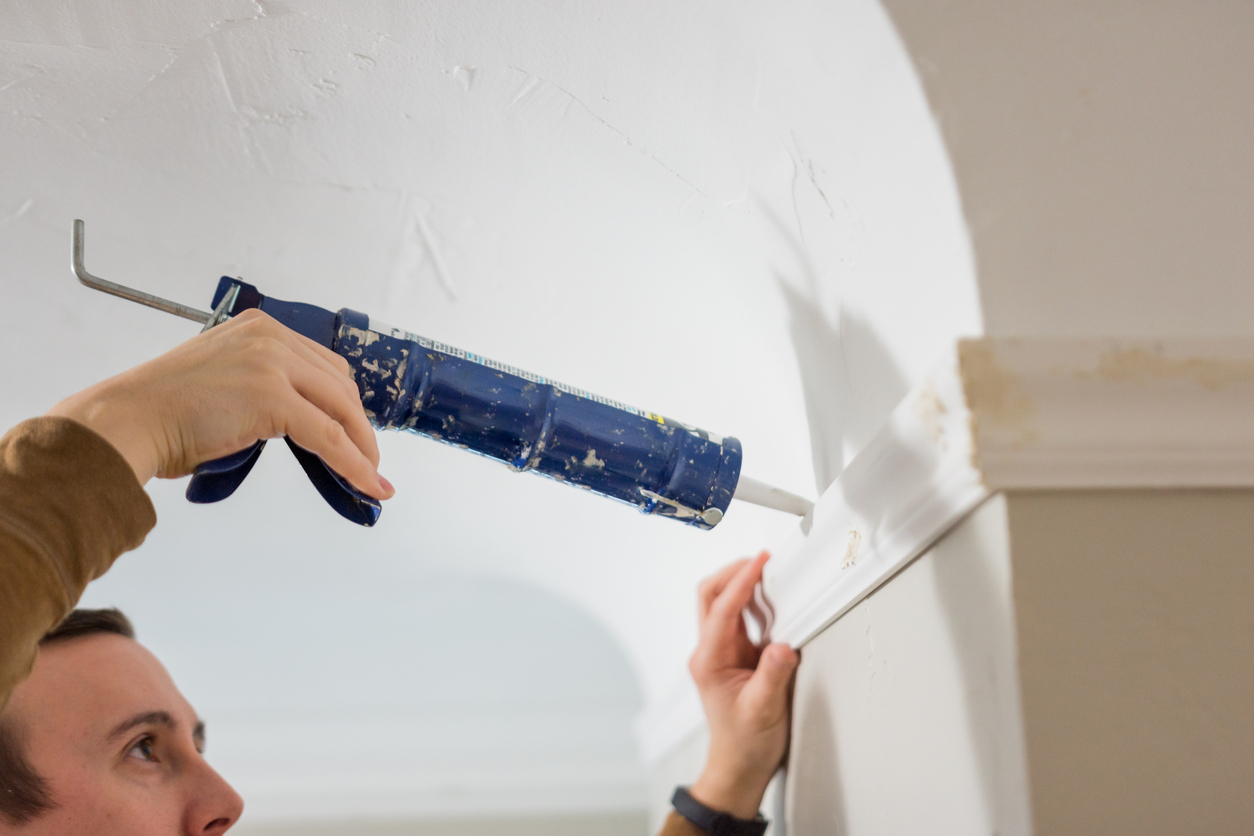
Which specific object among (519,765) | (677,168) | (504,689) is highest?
(677,168)

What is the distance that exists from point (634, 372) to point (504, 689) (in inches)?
55.4

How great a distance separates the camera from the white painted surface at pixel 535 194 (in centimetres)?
61

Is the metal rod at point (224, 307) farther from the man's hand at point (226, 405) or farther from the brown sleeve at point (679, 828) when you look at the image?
the brown sleeve at point (679, 828)

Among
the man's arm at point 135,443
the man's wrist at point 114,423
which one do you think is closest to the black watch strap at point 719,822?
the man's arm at point 135,443

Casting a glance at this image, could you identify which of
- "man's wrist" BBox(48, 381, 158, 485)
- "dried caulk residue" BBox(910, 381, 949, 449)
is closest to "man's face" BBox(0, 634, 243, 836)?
"man's wrist" BBox(48, 381, 158, 485)

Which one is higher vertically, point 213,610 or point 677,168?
point 677,168

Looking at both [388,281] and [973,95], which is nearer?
[973,95]

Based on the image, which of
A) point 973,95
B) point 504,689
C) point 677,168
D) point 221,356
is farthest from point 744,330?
→ point 504,689

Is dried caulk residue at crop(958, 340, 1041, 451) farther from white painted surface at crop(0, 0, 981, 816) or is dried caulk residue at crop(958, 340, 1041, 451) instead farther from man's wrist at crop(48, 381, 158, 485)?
man's wrist at crop(48, 381, 158, 485)

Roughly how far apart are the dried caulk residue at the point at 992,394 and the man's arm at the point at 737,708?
46 cm

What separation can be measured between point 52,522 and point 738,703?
64 cm

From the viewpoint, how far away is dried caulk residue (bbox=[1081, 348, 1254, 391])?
1.49 ft

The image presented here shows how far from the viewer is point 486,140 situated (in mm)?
841

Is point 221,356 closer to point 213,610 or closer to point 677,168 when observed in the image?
point 677,168
